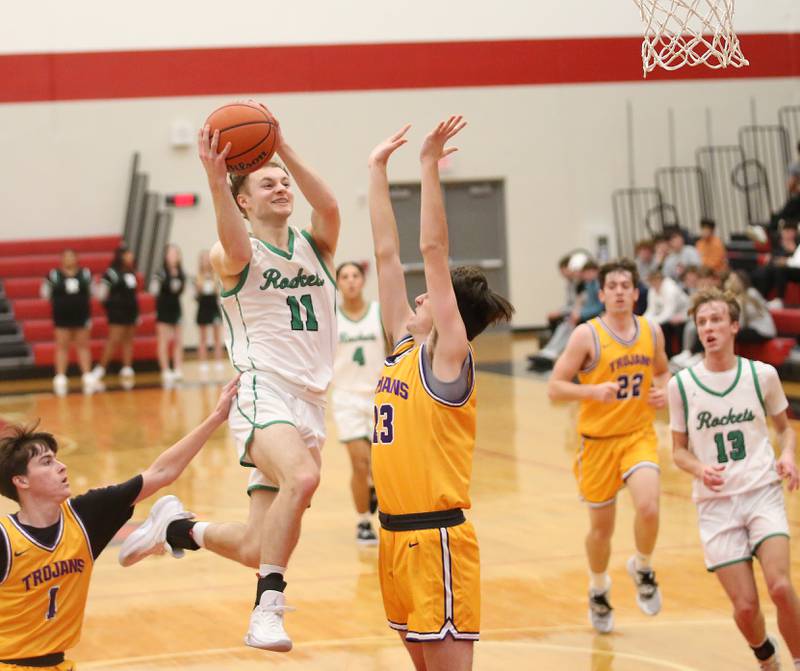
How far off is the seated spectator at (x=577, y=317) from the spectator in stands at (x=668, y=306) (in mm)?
714

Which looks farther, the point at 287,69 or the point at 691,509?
the point at 287,69

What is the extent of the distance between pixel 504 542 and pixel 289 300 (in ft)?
10.8

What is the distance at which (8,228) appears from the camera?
18.3 meters

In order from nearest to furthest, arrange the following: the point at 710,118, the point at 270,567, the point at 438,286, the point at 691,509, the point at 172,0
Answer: the point at 438,286 → the point at 270,567 → the point at 691,509 → the point at 172,0 → the point at 710,118

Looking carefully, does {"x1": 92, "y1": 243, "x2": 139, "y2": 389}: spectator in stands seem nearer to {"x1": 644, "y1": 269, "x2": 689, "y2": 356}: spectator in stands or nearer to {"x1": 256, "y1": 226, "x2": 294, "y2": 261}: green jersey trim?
{"x1": 644, "y1": 269, "x2": 689, "y2": 356}: spectator in stands

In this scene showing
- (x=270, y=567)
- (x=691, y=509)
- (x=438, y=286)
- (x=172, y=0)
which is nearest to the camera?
(x=438, y=286)

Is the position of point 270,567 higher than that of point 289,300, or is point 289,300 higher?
point 289,300

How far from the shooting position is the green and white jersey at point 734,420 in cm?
475

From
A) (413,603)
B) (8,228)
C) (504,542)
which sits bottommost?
(504,542)

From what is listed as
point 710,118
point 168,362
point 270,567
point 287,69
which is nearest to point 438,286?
point 270,567

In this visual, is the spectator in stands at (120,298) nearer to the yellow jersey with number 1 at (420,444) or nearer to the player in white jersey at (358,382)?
the player in white jersey at (358,382)

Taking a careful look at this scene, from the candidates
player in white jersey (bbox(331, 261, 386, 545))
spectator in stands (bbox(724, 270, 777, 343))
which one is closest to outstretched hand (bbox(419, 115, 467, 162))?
player in white jersey (bbox(331, 261, 386, 545))

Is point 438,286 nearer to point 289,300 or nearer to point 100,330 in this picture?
point 289,300

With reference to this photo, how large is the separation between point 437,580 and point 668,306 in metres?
10.8
